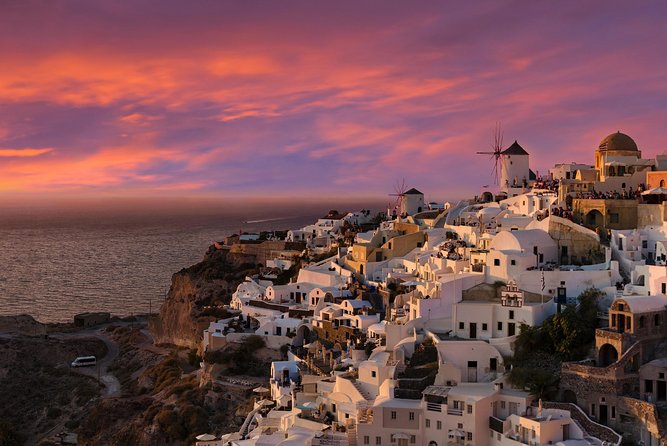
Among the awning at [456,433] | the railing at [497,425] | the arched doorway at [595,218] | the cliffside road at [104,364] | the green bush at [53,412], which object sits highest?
the arched doorway at [595,218]

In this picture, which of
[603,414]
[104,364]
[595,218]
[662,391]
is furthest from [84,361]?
[662,391]

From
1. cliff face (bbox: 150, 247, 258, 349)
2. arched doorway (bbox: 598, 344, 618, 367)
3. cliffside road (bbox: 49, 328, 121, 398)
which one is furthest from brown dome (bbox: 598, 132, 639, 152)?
cliffside road (bbox: 49, 328, 121, 398)

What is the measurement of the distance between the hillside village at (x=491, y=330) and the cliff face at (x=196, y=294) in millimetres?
6964

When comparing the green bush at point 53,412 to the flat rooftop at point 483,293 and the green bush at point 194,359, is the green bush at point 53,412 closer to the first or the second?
the green bush at point 194,359

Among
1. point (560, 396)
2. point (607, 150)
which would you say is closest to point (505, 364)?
point (560, 396)

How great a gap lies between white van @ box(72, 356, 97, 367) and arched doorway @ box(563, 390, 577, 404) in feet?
123

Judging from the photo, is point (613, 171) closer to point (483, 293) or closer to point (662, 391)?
point (483, 293)

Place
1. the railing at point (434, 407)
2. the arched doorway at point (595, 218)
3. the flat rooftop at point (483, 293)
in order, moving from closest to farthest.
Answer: the railing at point (434, 407)
the flat rooftop at point (483, 293)
the arched doorway at point (595, 218)

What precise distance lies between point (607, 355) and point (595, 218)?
10.8m

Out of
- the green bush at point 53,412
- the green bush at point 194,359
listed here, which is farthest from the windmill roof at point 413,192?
the green bush at point 53,412

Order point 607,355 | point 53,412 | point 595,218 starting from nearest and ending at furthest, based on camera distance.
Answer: point 607,355 → point 595,218 → point 53,412

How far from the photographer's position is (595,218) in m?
34.8

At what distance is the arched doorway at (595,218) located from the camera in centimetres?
3450

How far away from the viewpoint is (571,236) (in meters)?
32.7
